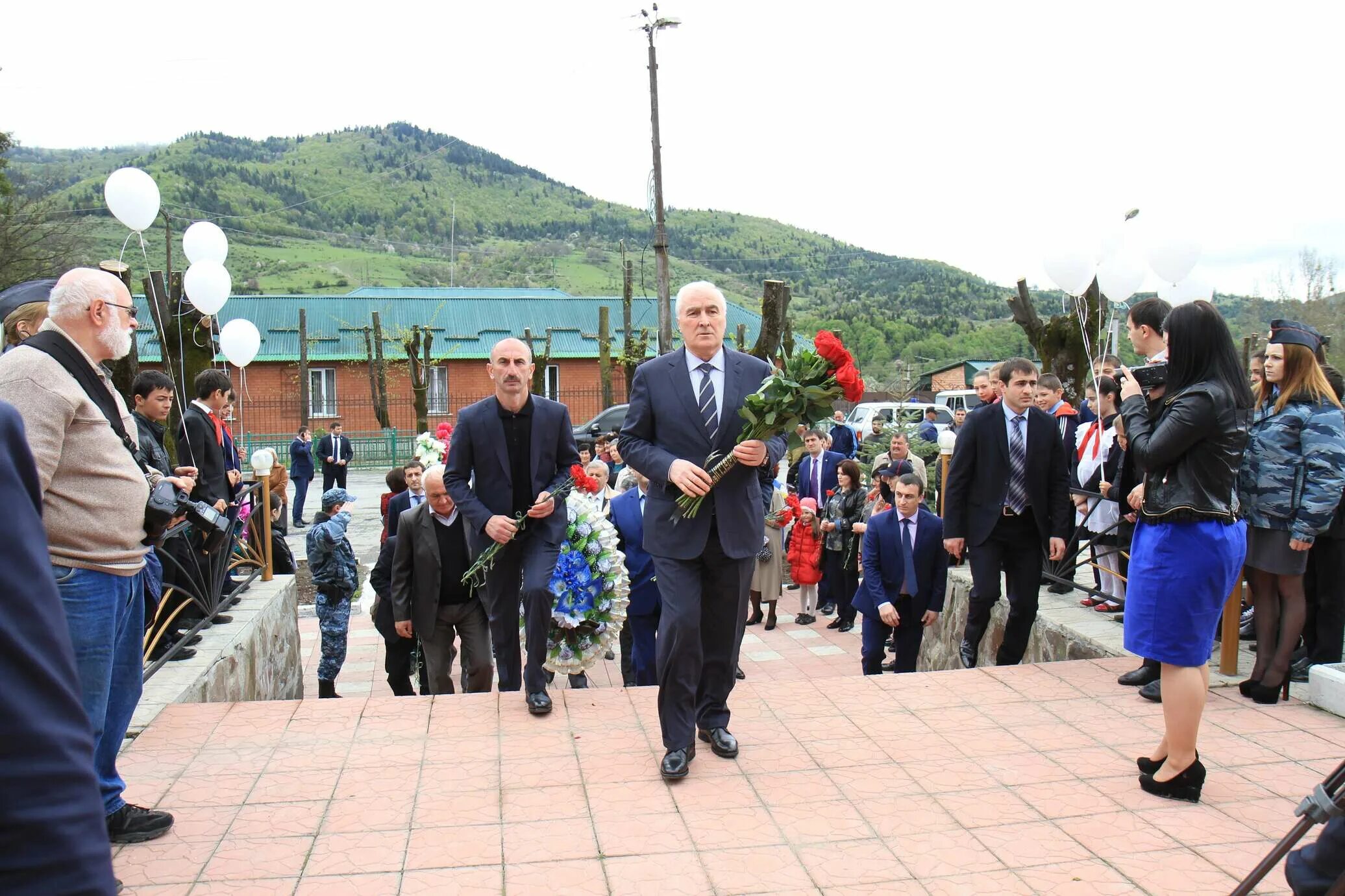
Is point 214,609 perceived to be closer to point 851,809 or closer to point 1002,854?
point 851,809

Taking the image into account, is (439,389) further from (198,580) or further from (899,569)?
(899,569)

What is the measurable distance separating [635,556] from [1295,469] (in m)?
3.96

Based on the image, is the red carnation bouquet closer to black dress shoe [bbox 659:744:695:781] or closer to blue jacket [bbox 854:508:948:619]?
black dress shoe [bbox 659:744:695:781]

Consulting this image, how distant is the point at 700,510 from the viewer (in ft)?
12.7

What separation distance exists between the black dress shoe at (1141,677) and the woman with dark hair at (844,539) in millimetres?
4423

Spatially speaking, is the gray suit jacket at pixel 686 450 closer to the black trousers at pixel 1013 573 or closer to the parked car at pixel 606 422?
the black trousers at pixel 1013 573

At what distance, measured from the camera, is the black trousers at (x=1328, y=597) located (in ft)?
15.9

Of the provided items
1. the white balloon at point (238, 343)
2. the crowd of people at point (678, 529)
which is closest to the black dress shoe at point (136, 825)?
the crowd of people at point (678, 529)

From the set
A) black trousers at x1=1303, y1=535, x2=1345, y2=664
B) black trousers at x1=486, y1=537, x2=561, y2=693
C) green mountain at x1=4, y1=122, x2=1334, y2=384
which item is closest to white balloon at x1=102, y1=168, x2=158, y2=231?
black trousers at x1=486, y1=537, x2=561, y2=693

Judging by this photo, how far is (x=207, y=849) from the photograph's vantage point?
330 cm

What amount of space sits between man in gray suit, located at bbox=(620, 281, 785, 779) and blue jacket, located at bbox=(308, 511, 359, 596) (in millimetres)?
3817

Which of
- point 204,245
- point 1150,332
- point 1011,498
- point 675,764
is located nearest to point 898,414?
point 1011,498

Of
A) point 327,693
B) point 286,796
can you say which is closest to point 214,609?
point 327,693

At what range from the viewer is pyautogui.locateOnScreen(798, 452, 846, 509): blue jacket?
10617 millimetres
